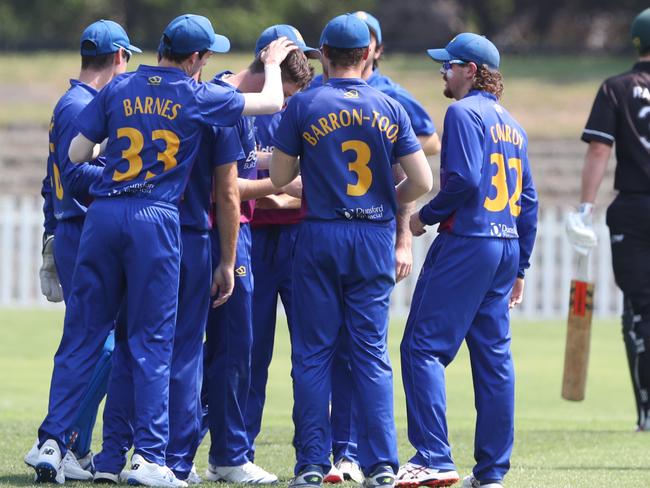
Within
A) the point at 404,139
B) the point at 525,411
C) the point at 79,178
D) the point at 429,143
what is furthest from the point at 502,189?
the point at 525,411

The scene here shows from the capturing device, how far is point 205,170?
275 inches

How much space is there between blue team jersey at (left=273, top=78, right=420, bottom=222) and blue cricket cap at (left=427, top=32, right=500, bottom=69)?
562mm

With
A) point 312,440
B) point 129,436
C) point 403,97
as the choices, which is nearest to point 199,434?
point 129,436

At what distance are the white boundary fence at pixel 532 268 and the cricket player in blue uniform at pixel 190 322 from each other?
10561 millimetres

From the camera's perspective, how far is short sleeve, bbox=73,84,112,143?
6734mm

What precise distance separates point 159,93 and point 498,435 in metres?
2.37

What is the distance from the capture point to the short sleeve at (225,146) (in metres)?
6.88

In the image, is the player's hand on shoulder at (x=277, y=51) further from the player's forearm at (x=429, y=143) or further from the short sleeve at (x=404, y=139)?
the player's forearm at (x=429, y=143)

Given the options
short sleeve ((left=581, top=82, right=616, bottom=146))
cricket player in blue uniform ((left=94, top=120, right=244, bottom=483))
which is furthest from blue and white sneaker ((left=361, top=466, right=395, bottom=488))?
short sleeve ((left=581, top=82, right=616, bottom=146))

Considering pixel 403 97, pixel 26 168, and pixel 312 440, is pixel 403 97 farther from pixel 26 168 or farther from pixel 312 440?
pixel 26 168

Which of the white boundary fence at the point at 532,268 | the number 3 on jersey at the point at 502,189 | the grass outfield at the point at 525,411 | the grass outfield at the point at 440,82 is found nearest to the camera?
the number 3 on jersey at the point at 502,189

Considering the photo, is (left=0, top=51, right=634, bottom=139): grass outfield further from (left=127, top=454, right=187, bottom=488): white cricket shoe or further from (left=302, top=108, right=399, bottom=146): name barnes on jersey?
(left=127, top=454, right=187, bottom=488): white cricket shoe

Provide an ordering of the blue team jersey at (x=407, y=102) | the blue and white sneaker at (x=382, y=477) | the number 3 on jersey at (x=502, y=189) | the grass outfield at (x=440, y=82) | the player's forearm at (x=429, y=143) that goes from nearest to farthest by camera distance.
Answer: the blue and white sneaker at (x=382, y=477), the number 3 on jersey at (x=502, y=189), the blue team jersey at (x=407, y=102), the player's forearm at (x=429, y=143), the grass outfield at (x=440, y=82)

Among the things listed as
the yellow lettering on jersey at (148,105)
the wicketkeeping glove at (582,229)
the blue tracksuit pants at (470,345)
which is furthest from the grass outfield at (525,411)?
the yellow lettering on jersey at (148,105)
